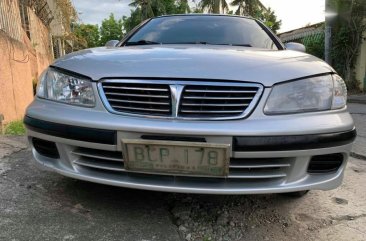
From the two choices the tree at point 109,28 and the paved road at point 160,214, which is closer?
the paved road at point 160,214

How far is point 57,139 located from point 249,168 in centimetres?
106

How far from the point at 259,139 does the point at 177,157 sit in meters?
0.42

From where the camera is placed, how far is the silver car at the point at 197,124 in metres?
1.97

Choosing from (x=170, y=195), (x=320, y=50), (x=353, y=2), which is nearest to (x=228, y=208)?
(x=170, y=195)

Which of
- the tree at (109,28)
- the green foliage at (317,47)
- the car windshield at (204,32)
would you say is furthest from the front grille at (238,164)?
the tree at (109,28)

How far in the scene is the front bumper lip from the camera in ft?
6.43

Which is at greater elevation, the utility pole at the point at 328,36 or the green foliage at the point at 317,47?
the utility pole at the point at 328,36

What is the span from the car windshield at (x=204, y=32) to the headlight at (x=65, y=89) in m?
1.12

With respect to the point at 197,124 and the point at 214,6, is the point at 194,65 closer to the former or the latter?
the point at 197,124

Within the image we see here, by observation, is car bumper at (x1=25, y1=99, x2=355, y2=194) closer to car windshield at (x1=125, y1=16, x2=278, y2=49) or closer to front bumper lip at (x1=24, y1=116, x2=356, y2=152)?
front bumper lip at (x1=24, y1=116, x2=356, y2=152)

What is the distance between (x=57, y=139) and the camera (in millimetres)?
2174

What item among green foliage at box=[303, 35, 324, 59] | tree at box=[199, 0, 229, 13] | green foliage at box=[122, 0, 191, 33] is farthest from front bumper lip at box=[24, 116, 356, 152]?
green foliage at box=[122, 0, 191, 33]

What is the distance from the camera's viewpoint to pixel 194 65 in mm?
2141

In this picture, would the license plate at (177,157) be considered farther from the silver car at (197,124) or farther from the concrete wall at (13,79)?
the concrete wall at (13,79)
